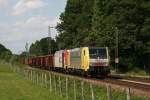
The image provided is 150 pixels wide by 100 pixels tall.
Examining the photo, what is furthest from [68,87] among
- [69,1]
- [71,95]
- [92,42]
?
[69,1]

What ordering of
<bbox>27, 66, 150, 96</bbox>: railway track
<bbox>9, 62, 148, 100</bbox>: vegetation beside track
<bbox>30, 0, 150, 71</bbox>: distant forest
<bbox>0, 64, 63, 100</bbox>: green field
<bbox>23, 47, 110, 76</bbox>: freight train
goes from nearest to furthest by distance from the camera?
1. <bbox>27, 66, 150, 96</bbox>: railway track
2. <bbox>9, 62, 148, 100</bbox>: vegetation beside track
3. <bbox>0, 64, 63, 100</bbox>: green field
4. <bbox>23, 47, 110, 76</bbox>: freight train
5. <bbox>30, 0, 150, 71</bbox>: distant forest

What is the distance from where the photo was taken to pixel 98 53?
2040 inches

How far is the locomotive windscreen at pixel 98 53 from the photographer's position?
51.3 meters

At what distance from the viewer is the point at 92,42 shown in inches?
3494

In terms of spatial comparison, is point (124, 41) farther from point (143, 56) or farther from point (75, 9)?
point (75, 9)

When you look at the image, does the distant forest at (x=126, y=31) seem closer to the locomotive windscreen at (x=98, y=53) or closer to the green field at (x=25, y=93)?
the locomotive windscreen at (x=98, y=53)

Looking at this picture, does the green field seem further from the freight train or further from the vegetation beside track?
the freight train

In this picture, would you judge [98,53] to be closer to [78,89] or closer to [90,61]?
[90,61]

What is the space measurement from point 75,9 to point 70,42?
12697 millimetres

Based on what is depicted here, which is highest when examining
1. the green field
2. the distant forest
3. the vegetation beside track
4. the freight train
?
the distant forest

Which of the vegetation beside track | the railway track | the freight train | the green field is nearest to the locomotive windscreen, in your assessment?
the freight train

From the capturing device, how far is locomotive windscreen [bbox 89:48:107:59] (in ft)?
168

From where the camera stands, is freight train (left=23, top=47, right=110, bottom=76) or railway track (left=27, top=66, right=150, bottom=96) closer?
railway track (left=27, top=66, right=150, bottom=96)

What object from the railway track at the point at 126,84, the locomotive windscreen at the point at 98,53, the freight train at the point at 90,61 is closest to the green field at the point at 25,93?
the railway track at the point at 126,84
